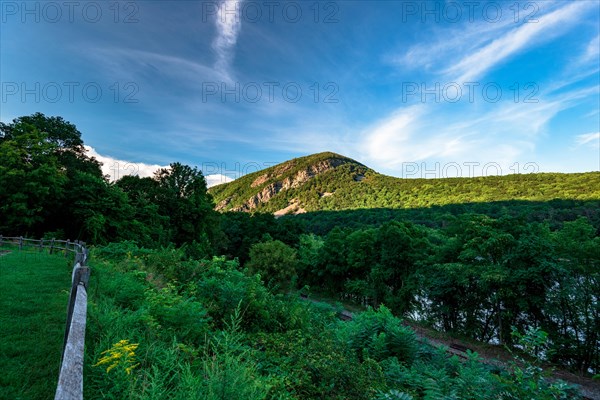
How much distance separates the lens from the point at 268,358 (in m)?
4.91

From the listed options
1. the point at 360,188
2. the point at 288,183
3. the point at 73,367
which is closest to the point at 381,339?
the point at 73,367

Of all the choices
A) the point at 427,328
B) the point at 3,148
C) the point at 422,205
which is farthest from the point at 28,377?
the point at 422,205

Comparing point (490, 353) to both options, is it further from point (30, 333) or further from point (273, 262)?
point (30, 333)

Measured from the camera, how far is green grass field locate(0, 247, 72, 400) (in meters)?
3.28

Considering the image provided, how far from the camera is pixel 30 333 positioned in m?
4.62

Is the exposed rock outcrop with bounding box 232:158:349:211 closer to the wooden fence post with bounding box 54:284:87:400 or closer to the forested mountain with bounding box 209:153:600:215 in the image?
the forested mountain with bounding box 209:153:600:215

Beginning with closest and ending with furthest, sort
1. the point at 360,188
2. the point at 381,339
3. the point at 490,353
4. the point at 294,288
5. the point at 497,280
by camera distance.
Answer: the point at 381,339 → the point at 497,280 → the point at 490,353 → the point at 294,288 → the point at 360,188

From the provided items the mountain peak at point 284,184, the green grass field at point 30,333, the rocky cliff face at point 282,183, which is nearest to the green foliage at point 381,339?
the green grass field at point 30,333

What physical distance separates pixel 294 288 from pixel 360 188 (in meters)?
81.1

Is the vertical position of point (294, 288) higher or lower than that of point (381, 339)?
lower

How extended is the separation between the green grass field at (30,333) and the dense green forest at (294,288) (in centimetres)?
66

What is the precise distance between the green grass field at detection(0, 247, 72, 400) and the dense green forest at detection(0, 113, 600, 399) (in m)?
0.66

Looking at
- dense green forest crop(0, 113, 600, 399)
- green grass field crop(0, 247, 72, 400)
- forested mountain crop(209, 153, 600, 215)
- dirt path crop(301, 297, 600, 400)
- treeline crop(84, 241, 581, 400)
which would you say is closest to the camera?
treeline crop(84, 241, 581, 400)

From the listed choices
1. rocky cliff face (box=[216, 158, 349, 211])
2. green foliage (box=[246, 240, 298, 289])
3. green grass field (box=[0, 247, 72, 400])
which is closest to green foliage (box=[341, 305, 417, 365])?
green grass field (box=[0, 247, 72, 400])
